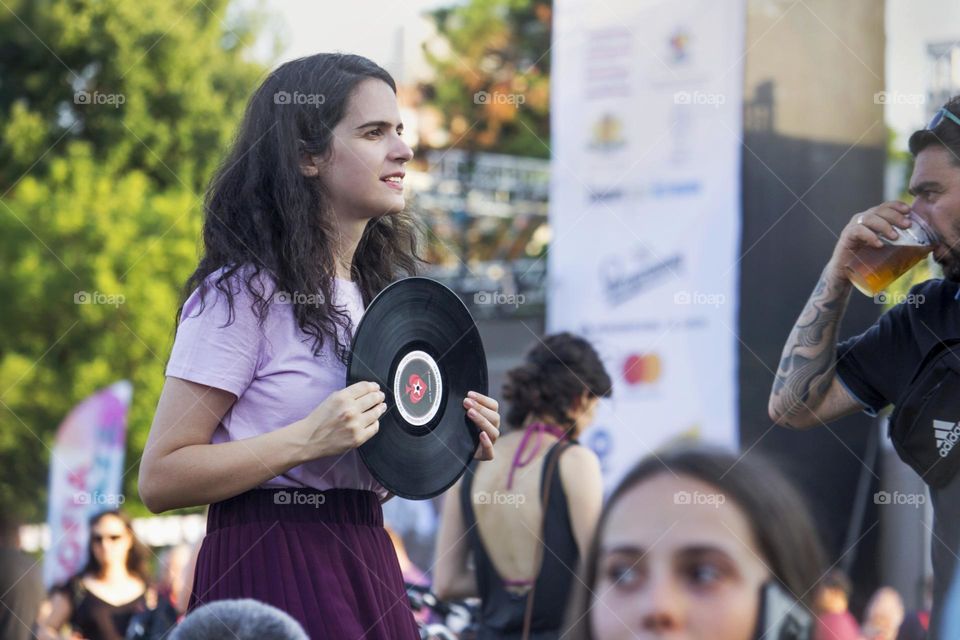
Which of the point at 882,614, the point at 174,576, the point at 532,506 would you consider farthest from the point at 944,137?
the point at 174,576

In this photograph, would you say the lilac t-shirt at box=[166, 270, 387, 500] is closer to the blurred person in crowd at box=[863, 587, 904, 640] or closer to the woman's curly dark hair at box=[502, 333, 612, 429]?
the woman's curly dark hair at box=[502, 333, 612, 429]

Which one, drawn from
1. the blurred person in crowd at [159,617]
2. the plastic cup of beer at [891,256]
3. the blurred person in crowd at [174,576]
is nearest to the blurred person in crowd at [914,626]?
the plastic cup of beer at [891,256]

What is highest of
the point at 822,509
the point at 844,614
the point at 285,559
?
the point at 285,559

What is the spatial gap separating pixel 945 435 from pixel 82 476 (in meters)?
6.50

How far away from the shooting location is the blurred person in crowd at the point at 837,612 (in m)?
4.91

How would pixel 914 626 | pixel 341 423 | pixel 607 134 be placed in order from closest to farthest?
pixel 341 423
pixel 914 626
pixel 607 134

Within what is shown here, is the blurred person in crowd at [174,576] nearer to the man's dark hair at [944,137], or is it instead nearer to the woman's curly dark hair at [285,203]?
the woman's curly dark hair at [285,203]

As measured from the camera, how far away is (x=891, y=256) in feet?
8.07

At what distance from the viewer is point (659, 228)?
6.02 metres

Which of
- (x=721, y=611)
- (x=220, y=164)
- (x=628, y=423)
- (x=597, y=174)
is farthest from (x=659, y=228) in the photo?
(x=220, y=164)

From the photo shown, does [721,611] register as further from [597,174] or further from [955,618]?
[597,174]

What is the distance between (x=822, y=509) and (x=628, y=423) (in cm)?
107

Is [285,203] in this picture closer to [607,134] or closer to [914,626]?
[914,626]

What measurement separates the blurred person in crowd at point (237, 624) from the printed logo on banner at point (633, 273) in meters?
4.55
